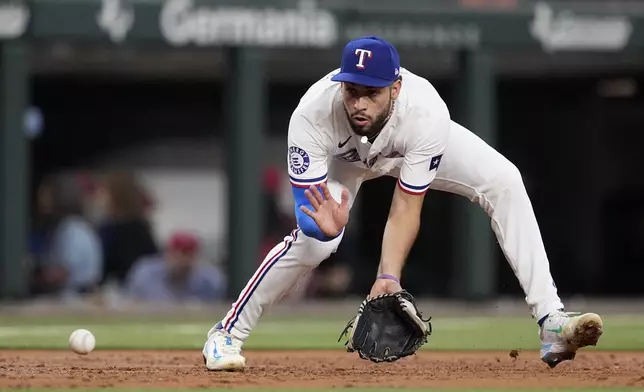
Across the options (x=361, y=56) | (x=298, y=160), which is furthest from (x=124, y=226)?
(x=361, y=56)

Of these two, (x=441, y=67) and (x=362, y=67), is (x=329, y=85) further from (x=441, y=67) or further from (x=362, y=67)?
(x=441, y=67)

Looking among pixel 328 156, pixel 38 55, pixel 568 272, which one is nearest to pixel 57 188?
pixel 38 55

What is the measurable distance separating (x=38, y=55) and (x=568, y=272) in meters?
6.09

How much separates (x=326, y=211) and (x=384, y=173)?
0.69 m

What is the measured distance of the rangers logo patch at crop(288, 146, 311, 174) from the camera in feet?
19.3

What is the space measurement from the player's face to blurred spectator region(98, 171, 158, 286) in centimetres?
752

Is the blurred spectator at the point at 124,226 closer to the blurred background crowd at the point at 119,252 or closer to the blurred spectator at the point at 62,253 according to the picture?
the blurred background crowd at the point at 119,252

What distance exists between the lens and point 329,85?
608 cm

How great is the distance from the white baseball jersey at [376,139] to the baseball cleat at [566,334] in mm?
824

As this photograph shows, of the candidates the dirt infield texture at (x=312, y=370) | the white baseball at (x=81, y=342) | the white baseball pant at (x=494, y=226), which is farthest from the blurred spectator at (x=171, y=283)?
the white baseball pant at (x=494, y=226)

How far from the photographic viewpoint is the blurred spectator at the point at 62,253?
40.7 ft

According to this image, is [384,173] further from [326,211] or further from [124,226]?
[124,226]

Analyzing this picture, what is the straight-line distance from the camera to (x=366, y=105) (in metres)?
5.81

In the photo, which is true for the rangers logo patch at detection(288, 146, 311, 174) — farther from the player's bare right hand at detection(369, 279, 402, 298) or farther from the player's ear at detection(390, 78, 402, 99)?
the player's bare right hand at detection(369, 279, 402, 298)
